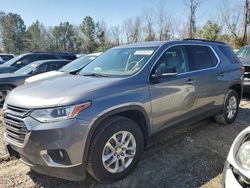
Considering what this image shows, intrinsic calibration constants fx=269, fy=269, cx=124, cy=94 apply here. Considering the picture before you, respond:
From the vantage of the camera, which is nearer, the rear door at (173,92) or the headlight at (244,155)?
the headlight at (244,155)

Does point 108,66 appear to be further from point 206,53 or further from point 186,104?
point 206,53

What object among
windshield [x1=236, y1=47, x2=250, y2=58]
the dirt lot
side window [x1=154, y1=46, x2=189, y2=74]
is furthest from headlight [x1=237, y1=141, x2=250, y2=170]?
windshield [x1=236, y1=47, x2=250, y2=58]

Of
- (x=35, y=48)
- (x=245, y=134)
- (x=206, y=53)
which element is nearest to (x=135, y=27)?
(x=35, y=48)

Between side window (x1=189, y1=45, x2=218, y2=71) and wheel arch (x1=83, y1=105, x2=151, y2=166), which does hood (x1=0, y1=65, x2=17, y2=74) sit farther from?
wheel arch (x1=83, y1=105, x2=151, y2=166)

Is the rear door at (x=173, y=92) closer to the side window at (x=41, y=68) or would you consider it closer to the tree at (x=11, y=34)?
the side window at (x=41, y=68)

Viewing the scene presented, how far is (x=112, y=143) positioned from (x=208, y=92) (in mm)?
2306

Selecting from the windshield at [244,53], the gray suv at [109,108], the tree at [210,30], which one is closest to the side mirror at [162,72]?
the gray suv at [109,108]

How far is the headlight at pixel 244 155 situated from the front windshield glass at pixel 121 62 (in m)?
1.87

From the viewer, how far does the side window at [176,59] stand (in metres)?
4.06

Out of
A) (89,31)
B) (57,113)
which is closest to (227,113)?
(57,113)

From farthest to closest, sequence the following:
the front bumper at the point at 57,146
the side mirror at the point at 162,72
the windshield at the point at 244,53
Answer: the windshield at the point at 244,53 < the side mirror at the point at 162,72 < the front bumper at the point at 57,146

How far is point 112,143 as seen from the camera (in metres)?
3.32

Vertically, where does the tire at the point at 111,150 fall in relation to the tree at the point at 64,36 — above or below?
below

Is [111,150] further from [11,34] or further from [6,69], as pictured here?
[11,34]
